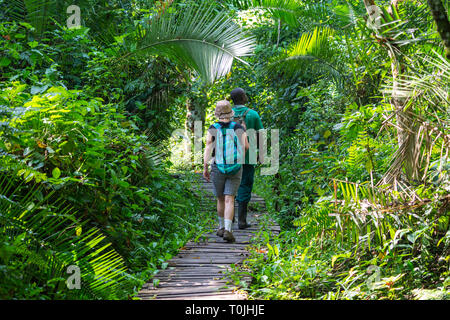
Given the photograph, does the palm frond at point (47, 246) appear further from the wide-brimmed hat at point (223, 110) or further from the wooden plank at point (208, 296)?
the wide-brimmed hat at point (223, 110)

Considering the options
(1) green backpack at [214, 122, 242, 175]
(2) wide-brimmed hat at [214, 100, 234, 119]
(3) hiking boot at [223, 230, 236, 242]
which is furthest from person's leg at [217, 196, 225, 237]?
(2) wide-brimmed hat at [214, 100, 234, 119]

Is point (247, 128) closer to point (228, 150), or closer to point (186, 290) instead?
point (228, 150)

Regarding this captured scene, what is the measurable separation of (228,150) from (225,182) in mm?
388

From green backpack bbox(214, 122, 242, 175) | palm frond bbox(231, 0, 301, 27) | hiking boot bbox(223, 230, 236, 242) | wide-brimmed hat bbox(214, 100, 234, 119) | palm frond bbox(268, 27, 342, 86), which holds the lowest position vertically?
hiking boot bbox(223, 230, 236, 242)

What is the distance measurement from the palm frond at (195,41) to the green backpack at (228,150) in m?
1.51

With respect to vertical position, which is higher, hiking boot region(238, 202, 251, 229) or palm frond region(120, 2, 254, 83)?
palm frond region(120, 2, 254, 83)

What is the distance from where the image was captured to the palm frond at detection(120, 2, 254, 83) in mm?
6887

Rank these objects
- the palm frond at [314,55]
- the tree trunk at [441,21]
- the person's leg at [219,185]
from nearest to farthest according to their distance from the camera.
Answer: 1. the tree trunk at [441,21]
2. the person's leg at [219,185]
3. the palm frond at [314,55]

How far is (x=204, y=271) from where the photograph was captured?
456 centimetres

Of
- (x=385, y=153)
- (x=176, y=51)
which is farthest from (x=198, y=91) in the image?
(x=385, y=153)

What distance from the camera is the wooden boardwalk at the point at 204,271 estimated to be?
389 cm

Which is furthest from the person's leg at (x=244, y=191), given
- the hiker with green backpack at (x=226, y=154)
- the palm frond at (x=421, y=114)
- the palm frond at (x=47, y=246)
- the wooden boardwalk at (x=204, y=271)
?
the palm frond at (x=47, y=246)

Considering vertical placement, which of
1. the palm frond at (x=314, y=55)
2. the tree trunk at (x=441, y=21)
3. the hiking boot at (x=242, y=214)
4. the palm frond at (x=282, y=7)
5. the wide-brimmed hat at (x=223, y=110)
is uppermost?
the palm frond at (x=282, y=7)

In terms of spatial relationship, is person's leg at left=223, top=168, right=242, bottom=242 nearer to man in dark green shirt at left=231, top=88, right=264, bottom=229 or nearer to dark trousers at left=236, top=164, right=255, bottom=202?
man in dark green shirt at left=231, top=88, right=264, bottom=229
